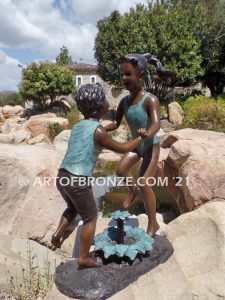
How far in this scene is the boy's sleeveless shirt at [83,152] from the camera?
2.71 metres

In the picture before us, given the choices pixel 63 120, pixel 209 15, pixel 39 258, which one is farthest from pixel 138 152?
pixel 209 15

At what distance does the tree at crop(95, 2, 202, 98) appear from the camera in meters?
16.5

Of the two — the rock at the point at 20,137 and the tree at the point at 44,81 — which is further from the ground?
the tree at the point at 44,81

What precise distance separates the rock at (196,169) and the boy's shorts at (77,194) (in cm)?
251

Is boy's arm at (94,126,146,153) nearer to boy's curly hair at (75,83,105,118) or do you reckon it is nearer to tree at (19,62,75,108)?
boy's curly hair at (75,83,105,118)

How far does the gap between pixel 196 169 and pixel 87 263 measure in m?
2.65

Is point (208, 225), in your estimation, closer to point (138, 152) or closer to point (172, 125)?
point (138, 152)

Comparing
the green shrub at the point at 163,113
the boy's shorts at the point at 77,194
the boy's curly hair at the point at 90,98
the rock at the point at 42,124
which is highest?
the boy's curly hair at the point at 90,98

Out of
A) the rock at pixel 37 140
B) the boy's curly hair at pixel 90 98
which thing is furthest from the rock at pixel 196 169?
the rock at pixel 37 140

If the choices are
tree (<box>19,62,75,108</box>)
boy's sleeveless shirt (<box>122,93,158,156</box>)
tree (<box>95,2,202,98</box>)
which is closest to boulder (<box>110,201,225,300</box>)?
boy's sleeveless shirt (<box>122,93,158,156</box>)

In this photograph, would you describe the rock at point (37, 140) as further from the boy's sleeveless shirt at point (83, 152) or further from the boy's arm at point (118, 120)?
the boy's sleeveless shirt at point (83, 152)

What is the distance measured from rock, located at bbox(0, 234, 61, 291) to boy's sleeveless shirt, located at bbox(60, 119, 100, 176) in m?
1.35

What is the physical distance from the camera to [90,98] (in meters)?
2.71

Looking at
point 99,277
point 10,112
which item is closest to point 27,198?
point 99,277
